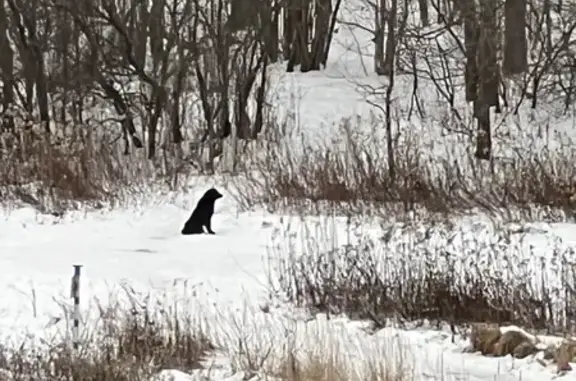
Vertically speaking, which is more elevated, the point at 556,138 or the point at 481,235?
the point at 556,138

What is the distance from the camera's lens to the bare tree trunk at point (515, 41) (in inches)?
767

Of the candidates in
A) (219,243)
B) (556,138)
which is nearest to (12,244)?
(219,243)

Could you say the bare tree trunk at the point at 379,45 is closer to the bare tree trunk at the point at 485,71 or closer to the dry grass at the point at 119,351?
the bare tree trunk at the point at 485,71

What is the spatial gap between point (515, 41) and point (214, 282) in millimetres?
13190

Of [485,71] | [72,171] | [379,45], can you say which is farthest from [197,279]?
[379,45]

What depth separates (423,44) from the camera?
1994 centimetres

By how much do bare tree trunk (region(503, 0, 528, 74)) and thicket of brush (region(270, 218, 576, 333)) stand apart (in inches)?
454

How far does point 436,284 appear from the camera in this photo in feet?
24.8

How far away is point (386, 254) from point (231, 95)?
33.4ft

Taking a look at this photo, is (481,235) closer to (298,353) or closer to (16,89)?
(298,353)

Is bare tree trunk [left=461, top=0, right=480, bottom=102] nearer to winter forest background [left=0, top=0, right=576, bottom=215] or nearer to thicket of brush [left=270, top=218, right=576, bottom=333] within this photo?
winter forest background [left=0, top=0, right=576, bottom=215]

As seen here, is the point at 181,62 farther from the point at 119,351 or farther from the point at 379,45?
the point at 119,351

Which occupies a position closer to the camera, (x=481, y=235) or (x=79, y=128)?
(x=481, y=235)

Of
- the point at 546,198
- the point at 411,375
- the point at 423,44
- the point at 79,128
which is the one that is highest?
the point at 423,44
